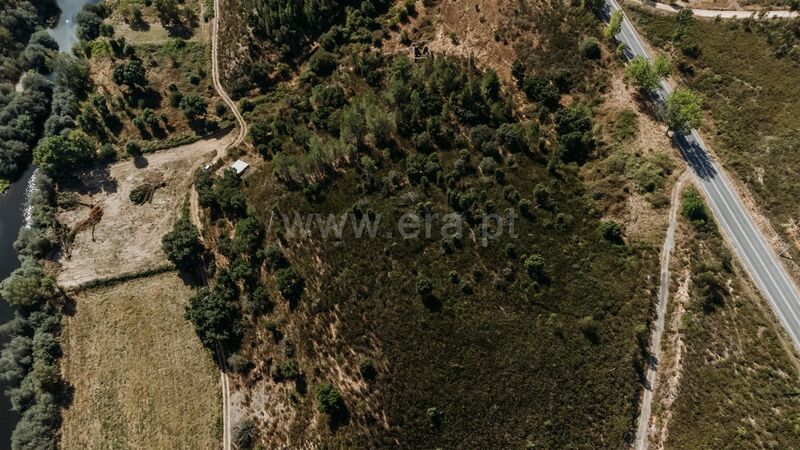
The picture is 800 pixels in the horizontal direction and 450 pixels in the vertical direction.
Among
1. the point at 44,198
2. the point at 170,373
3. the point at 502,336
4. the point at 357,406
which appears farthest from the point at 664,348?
the point at 44,198

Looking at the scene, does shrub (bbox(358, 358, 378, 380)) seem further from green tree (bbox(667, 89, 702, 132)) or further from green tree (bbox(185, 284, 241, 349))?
green tree (bbox(667, 89, 702, 132))

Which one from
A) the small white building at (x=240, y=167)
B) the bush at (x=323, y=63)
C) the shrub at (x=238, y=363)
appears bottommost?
the shrub at (x=238, y=363)

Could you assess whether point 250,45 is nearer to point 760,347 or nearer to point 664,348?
point 664,348

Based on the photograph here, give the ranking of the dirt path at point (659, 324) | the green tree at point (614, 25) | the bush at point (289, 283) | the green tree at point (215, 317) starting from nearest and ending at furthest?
the dirt path at point (659, 324) → the bush at point (289, 283) → the green tree at point (215, 317) → the green tree at point (614, 25)

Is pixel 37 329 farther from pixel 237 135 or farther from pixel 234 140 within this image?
pixel 237 135

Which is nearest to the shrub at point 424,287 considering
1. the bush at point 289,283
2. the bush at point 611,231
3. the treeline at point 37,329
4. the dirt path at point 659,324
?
the bush at point 289,283

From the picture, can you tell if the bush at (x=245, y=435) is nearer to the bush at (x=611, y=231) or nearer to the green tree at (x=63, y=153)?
the bush at (x=611, y=231)

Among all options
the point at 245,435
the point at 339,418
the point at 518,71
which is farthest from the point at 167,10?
the point at 339,418
